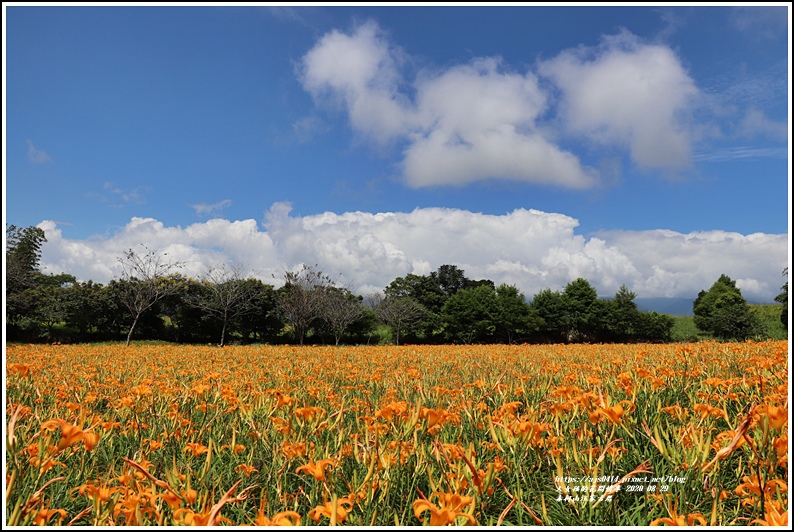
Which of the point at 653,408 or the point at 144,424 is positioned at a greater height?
the point at 653,408

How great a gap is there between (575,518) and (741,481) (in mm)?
950

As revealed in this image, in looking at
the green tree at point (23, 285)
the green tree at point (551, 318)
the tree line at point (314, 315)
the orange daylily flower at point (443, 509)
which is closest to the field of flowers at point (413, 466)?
the orange daylily flower at point (443, 509)

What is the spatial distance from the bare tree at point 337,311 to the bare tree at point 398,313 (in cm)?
257

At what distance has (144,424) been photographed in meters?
2.98

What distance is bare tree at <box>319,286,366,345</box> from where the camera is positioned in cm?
2909

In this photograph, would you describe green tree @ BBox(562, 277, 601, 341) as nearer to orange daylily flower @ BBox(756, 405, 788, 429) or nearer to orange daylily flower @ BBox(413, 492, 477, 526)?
orange daylily flower @ BBox(756, 405, 788, 429)

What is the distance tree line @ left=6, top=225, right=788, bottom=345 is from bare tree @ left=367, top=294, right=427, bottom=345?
90mm

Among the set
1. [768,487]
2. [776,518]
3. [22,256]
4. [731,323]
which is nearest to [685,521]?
[776,518]

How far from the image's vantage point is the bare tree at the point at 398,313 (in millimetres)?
32438

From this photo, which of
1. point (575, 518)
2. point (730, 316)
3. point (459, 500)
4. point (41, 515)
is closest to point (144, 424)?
point (41, 515)

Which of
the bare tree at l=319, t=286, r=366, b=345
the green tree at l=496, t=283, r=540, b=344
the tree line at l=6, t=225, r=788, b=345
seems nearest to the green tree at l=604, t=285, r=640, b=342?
the tree line at l=6, t=225, r=788, b=345

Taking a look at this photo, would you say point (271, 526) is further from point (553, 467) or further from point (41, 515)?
point (553, 467)

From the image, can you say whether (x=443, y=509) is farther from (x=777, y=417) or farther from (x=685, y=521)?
(x=777, y=417)

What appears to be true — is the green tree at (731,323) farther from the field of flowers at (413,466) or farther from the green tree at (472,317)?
the field of flowers at (413,466)
